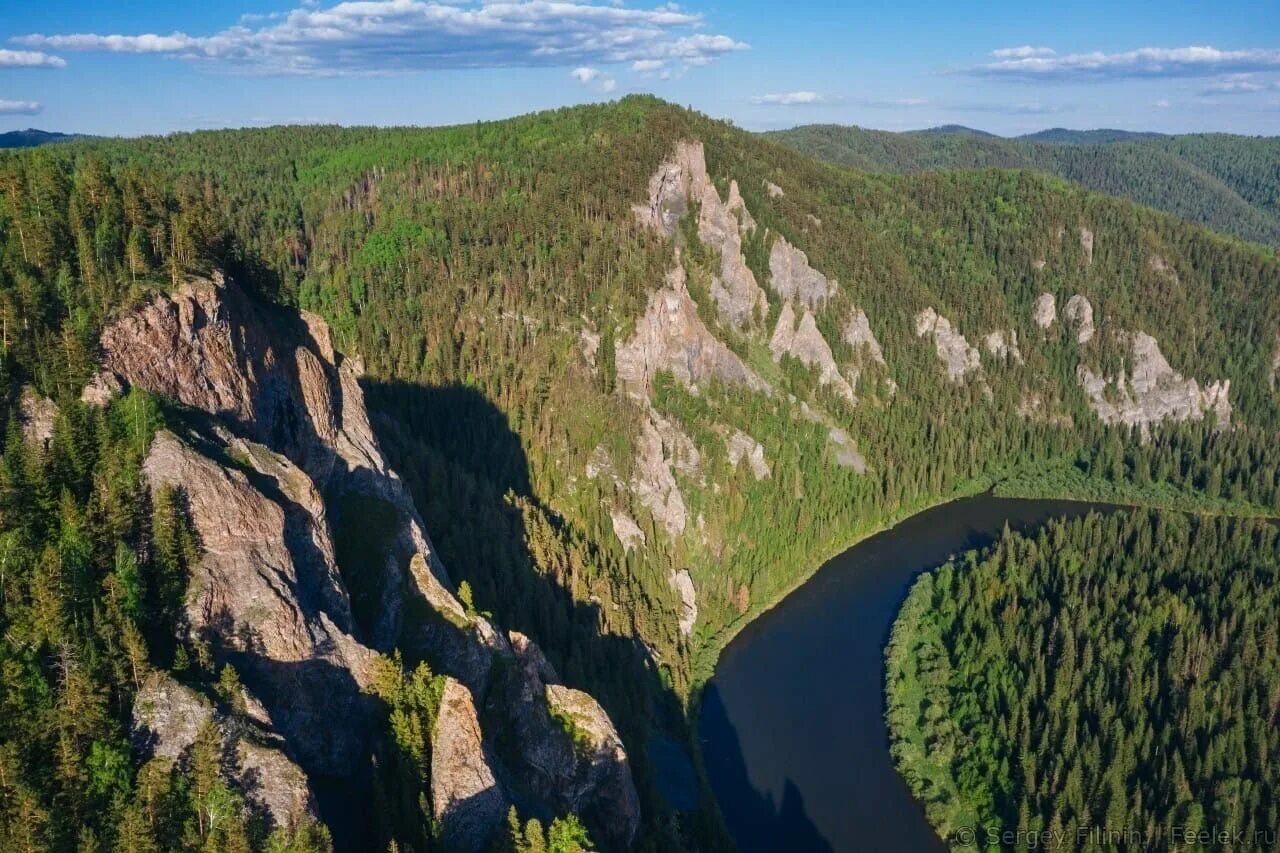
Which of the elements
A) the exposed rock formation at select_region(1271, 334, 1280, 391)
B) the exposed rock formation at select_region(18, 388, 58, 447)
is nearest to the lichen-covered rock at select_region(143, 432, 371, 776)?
the exposed rock formation at select_region(18, 388, 58, 447)

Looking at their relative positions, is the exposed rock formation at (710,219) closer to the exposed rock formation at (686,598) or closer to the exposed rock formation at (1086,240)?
the exposed rock formation at (686,598)

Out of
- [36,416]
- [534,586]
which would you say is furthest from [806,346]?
[36,416]

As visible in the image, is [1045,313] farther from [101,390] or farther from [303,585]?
[101,390]

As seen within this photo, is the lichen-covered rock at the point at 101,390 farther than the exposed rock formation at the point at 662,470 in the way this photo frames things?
No

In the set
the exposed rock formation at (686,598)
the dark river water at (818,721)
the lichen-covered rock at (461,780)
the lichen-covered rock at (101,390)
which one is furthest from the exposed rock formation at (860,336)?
the lichen-covered rock at (101,390)

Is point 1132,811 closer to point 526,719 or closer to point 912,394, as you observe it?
point 526,719

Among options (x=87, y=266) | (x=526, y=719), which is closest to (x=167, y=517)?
(x=87, y=266)

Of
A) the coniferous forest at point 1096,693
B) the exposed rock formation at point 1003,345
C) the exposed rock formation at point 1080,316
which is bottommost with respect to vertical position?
the coniferous forest at point 1096,693
